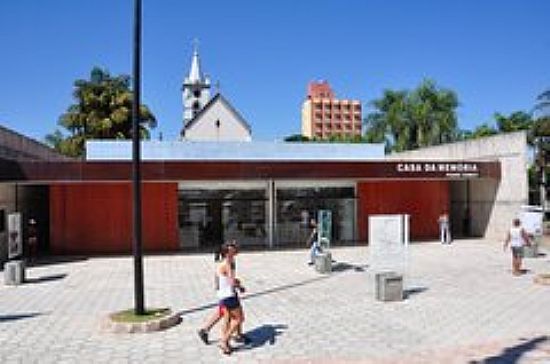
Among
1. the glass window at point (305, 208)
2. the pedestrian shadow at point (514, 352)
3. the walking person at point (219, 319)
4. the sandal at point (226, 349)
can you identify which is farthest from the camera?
the glass window at point (305, 208)

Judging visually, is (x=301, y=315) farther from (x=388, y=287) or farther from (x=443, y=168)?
(x=443, y=168)

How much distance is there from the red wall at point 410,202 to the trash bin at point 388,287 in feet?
48.0

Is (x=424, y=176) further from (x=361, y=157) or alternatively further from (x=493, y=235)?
(x=361, y=157)

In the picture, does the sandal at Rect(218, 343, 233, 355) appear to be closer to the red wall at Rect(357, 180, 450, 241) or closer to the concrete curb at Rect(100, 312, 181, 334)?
A: the concrete curb at Rect(100, 312, 181, 334)

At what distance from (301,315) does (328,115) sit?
492ft

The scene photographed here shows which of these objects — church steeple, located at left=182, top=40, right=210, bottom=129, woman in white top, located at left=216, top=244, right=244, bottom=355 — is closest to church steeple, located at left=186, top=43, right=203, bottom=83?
church steeple, located at left=182, top=40, right=210, bottom=129

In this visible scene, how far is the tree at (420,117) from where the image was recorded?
58.5 m

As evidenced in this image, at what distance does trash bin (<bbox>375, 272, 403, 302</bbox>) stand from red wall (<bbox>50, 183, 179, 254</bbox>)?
14126mm

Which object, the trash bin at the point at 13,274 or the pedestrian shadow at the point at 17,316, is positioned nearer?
the pedestrian shadow at the point at 17,316

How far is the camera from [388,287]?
14.0m

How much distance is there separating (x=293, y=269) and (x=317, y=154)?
1550cm

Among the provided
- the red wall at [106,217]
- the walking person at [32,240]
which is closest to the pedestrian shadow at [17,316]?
the walking person at [32,240]

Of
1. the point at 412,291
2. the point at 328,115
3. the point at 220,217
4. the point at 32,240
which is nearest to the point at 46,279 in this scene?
the point at 32,240

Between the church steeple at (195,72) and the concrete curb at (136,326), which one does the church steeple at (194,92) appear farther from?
the concrete curb at (136,326)
